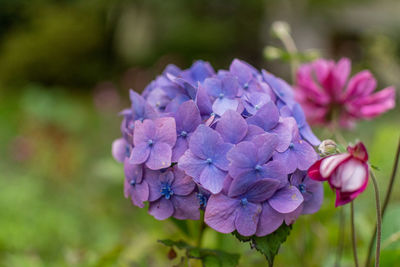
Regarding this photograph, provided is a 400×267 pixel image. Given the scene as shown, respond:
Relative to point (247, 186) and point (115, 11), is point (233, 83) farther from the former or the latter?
point (115, 11)

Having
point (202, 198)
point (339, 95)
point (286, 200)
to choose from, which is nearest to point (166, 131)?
point (202, 198)

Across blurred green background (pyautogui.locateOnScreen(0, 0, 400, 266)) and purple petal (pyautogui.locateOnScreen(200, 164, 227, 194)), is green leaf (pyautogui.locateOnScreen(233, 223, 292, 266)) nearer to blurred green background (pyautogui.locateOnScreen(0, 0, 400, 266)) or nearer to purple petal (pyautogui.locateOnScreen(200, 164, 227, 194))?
purple petal (pyautogui.locateOnScreen(200, 164, 227, 194))

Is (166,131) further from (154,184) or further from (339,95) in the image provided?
(339,95)

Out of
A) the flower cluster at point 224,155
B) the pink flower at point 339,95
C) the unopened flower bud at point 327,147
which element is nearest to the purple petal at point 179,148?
the flower cluster at point 224,155

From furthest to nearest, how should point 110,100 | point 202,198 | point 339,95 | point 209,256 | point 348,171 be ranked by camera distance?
point 110,100, point 339,95, point 209,256, point 202,198, point 348,171

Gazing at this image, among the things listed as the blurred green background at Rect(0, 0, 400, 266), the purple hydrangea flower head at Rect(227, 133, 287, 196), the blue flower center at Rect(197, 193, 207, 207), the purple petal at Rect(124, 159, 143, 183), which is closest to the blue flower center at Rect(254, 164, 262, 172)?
the purple hydrangea flower head at Rect(227, 133, 287, 196)

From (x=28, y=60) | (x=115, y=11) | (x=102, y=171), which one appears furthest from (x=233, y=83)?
(x=115, y=11)

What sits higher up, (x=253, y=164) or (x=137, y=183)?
(x=253, y=164)
